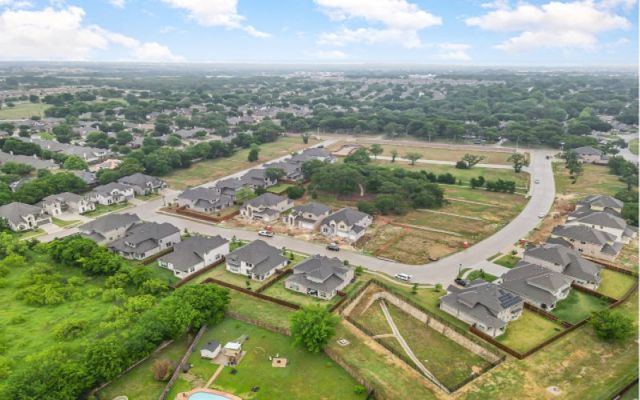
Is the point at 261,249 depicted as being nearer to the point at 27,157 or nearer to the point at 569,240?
the point at 569,240

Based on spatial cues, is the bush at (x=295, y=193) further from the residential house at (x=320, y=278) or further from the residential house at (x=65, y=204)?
the residential house at (x=65, y=204)

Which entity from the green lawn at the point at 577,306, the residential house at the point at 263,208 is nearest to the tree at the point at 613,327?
the green lawn at the point at 577,306

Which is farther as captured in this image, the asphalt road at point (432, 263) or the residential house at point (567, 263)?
the asphalt road at point (432, 263)

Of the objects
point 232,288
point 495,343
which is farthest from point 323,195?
point 495,343

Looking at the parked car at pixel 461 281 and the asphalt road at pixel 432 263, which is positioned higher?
the asphalt road at pixel 432 263

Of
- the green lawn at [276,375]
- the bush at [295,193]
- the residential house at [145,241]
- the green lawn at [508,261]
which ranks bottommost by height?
the green lawn at [276,375]

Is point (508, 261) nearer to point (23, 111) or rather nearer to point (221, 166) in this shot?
point (221, 166)

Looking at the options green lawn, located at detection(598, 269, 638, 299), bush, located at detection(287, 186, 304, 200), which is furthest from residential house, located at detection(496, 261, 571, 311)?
bush, located at detection(287, 186, 304, 200)
